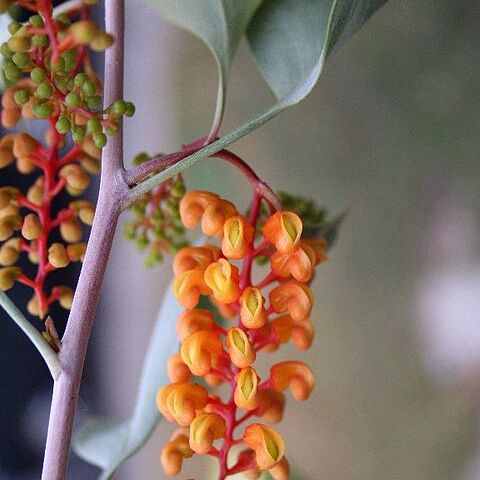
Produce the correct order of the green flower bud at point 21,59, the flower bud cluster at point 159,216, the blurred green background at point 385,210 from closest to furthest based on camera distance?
the green flower bud at point 21,59 → the flower bud cluster at point 159,216 → the blurred green background at point 385,210

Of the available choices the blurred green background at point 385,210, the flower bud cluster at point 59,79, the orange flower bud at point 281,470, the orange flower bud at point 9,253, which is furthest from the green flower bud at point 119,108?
the blurred green background at point 385,210

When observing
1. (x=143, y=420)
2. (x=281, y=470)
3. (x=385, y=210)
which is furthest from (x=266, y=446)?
(x=385, y=210)

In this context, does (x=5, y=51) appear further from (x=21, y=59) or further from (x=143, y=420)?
(x=143, y=420)

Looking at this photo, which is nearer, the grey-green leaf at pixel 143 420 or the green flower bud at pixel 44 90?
the green flower bud at pixel 44 90

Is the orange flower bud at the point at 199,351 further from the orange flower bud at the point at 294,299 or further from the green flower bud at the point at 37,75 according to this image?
the green flower bud at the point at 37,75

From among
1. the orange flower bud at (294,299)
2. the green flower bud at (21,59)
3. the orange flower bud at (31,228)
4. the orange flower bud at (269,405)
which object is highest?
the green flower bud at (21,59)

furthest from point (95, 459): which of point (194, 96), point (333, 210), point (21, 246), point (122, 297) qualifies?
point (122, 297)
